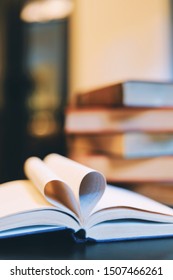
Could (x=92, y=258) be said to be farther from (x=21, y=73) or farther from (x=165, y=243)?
(x=21, y=73)

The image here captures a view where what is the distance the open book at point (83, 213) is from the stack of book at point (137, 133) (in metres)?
0.16

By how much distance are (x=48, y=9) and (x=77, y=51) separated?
25 cm

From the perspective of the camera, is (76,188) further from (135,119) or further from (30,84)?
(30,84)

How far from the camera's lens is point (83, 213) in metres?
0.39

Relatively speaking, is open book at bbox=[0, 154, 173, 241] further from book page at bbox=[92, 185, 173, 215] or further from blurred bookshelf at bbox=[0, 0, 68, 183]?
blurred bookshelf at bbox=[0, 0, 68, 183]

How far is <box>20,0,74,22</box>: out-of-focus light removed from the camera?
1591 mm

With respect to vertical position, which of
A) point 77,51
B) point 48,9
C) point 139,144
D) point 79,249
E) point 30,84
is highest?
point 48,9

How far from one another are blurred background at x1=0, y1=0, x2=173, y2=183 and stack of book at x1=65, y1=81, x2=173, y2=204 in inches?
35.7

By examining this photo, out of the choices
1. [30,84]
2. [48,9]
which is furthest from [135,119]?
[48,9]

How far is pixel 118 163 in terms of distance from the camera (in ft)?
2.02

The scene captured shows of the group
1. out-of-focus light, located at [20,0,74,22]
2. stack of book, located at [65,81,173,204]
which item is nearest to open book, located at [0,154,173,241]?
stack of book, located at [65,81,173,204]
